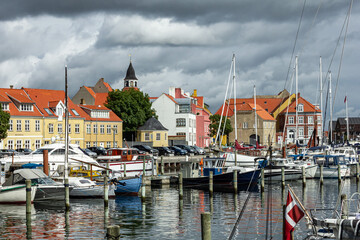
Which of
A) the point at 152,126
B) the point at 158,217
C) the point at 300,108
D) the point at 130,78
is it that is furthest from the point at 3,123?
the point at 300,108

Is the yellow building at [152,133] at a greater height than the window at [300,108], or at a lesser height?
lesser

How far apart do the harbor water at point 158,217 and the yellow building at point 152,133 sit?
205 feet

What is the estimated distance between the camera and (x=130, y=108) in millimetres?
110500

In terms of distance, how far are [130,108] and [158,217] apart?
77969 millimetres

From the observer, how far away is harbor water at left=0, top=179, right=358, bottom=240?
91.2 feet

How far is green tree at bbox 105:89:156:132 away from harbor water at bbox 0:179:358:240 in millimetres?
63390

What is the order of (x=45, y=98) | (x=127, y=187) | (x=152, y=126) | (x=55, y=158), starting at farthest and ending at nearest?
(x=152, y=126) < (x=45, y=98) < (x=55, y=158) < (x=127, y=187)

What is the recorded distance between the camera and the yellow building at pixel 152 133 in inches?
4299

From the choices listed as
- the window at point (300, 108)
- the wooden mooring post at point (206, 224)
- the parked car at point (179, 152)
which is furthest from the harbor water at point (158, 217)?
the window at point (300, 108)

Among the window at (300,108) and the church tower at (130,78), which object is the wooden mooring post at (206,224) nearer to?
the window at (300,108)

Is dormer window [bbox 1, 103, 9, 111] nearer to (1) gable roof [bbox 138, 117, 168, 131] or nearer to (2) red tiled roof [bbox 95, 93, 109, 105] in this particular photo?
(1) gable roof [bbox 138, 117, 168, 131]

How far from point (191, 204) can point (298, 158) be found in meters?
32.4

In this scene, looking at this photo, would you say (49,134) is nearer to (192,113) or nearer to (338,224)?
(192,113)

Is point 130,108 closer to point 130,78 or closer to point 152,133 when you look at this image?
point 152,133
